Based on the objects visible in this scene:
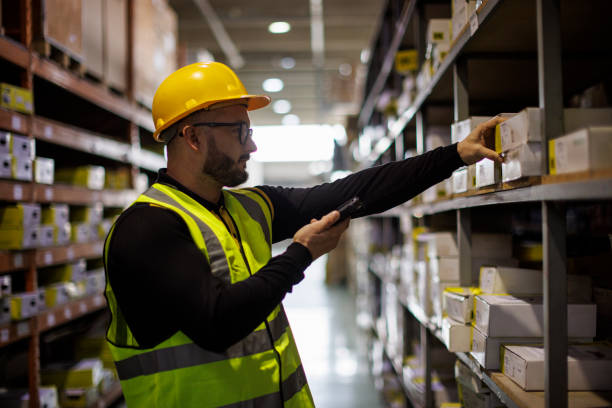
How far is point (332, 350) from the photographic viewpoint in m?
6.48

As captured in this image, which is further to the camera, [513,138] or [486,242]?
[486,242]

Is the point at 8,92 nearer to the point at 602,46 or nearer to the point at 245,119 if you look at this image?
the point at 245,119

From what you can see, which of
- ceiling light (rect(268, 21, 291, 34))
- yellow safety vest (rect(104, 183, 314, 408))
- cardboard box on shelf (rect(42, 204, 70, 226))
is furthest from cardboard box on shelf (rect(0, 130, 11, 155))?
ceiling light (rect(268, 21, 291, 34))

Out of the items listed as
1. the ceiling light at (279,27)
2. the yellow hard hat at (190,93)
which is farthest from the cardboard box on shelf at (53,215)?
the ceiling light at (279,27)

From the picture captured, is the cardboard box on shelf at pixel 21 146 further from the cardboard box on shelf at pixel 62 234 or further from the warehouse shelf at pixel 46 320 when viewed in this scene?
the warehouse shelf at pixel 46 320

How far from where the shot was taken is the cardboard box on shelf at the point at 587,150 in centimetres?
108

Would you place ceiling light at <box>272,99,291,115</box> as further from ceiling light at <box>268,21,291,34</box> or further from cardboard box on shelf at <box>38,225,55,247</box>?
cardboard box on shelf at <box>38,225,55,247</box>

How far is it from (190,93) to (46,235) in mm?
2058

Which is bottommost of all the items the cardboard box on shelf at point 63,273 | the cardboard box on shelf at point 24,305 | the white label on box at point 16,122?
the cardboard box on shelf at point 24,305

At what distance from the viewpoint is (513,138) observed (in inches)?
57.7

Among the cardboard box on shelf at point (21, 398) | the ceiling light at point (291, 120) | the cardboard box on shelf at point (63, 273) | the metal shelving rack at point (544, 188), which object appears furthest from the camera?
the ceiling light at point (291, 120)

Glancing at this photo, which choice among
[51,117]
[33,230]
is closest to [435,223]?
[33,230]

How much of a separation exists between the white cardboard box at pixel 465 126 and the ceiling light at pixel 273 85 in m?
11.9

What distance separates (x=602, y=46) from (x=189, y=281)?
6.06 ft
